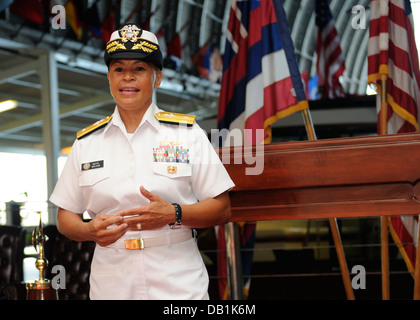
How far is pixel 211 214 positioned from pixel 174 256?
0.15 m

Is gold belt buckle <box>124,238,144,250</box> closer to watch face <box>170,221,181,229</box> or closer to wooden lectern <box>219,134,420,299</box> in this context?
watch face <box>170,221,181,229</box>

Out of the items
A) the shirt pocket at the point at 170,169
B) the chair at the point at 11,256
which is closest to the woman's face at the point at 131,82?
the shirt pocket at the point at 170,169

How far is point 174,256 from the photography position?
133cm

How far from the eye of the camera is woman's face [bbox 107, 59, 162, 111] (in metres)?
1.34

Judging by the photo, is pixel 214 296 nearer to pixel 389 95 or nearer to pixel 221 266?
pixel 221 266

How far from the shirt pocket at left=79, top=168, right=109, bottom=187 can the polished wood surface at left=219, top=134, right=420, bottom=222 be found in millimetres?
754

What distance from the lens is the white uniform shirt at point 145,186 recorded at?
51.7 inches

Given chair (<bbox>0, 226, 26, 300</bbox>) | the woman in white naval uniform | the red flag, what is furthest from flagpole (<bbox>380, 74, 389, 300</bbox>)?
the red flag

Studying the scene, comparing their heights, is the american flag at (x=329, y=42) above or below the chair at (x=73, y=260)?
above

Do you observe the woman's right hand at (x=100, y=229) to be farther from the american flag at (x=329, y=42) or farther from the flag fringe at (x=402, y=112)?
the american flag at (x=329, y=42)

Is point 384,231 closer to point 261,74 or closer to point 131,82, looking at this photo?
point 261,74

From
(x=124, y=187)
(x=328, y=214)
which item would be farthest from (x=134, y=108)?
(x=328, y=214)

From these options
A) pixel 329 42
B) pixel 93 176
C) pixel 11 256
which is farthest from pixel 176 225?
pixel 329 42

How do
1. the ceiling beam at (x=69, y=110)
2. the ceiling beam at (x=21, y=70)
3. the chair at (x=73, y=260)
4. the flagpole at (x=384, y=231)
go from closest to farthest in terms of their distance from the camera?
the flagpole at (x=384, y=231), the chair at (x=73, y=260), the ceiling beam at (x=21, y=70), the ceiling beam at (x=69, y=110)
